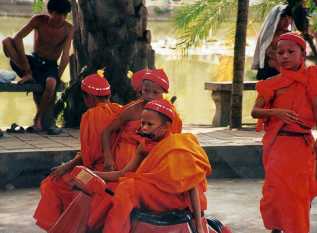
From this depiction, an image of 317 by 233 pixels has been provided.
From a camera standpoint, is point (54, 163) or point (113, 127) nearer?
point (113, 127)

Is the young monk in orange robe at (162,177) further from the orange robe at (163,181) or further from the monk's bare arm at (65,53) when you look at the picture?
the monk's bare arm at (65,53)

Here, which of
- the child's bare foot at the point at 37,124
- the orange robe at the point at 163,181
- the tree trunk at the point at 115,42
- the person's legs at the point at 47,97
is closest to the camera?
the orange robe at the point at 163,181

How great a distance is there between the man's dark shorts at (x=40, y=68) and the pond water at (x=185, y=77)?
244 inches

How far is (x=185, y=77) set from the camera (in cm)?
2884

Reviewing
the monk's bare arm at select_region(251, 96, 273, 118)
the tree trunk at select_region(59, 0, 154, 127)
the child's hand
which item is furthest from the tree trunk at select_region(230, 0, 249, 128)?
the child's hand

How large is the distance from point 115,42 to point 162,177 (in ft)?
17.4

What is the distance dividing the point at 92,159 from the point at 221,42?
32418 millimetres

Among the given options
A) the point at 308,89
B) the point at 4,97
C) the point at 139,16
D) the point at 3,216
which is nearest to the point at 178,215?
the point at 308,89

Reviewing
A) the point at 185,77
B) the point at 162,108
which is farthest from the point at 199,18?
the point at 185,77

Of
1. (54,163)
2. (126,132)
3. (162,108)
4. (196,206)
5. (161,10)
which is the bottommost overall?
(161,10)

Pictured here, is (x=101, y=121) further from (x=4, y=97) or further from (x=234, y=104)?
(x=4, y=97)

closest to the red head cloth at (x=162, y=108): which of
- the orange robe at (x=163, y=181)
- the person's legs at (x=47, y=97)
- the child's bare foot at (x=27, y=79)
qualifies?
the orange robe at (x=163, y=181)

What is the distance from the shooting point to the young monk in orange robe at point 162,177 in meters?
4.53

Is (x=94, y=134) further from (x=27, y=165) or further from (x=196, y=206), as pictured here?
(x=27, y=165)
